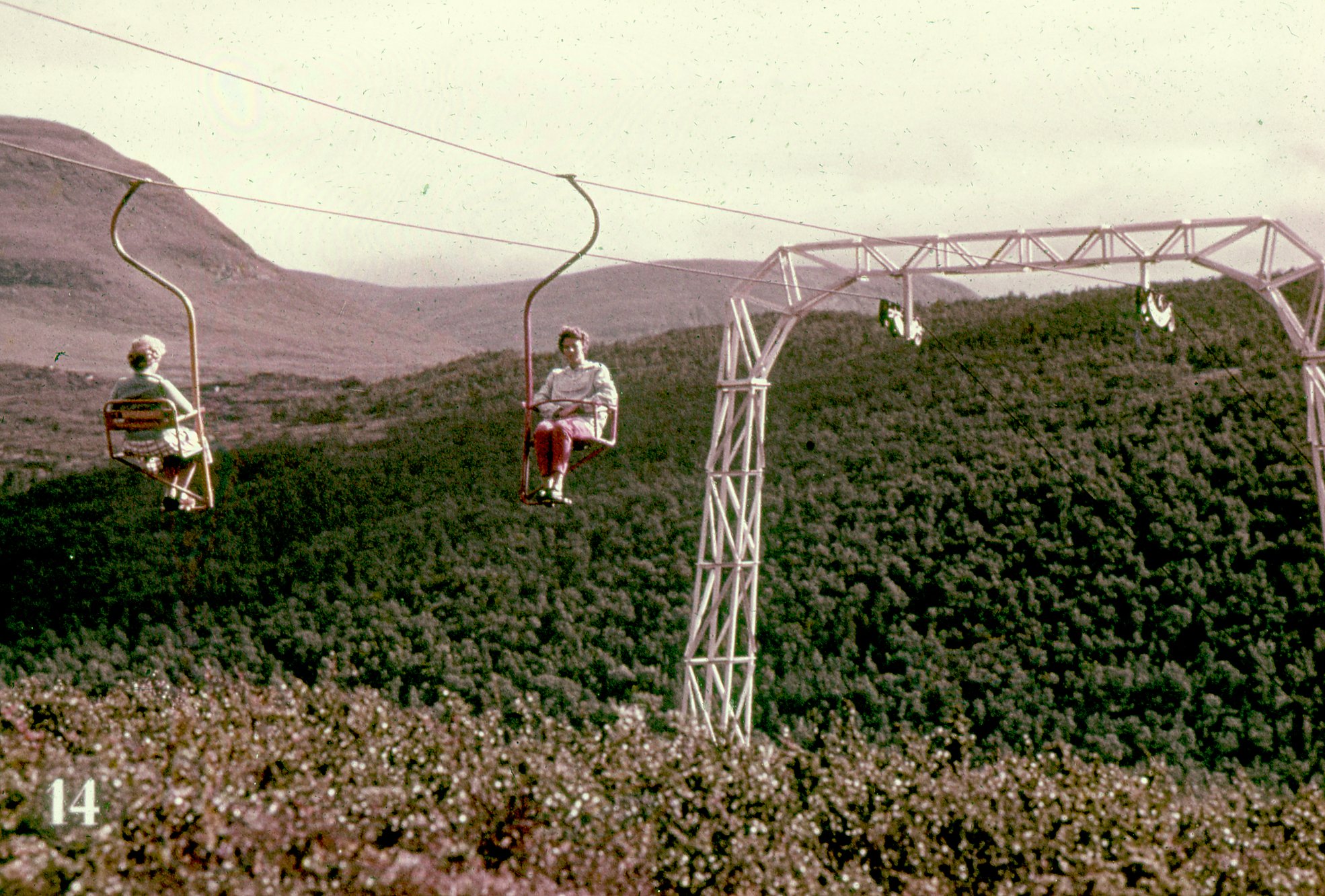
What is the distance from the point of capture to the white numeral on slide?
6.93 metres

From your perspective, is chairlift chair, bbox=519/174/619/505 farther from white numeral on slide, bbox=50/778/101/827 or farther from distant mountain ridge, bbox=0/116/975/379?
distant mountain ridge, bbox=0/116/975/379

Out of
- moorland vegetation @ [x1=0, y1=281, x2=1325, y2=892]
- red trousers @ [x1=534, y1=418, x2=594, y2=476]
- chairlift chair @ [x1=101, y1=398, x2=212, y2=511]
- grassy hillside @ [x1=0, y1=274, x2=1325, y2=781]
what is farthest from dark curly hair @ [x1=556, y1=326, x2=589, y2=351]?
grassy hillside @ [x1=0, y1=274, x2=1325, y2=781]

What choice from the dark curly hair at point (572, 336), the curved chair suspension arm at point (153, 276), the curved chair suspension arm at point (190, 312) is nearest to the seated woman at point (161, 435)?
the curved chair suspension arm at point (190, 312)

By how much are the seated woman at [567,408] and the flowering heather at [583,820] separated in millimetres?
1946

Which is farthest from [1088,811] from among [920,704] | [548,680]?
[548,680]

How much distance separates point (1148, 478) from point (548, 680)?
39.2 feet

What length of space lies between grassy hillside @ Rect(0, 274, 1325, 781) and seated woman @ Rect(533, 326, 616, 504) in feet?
33.2

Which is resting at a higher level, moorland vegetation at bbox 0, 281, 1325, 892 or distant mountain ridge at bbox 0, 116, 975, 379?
distant mountain ridge at bbox 0, 116, 975, 379

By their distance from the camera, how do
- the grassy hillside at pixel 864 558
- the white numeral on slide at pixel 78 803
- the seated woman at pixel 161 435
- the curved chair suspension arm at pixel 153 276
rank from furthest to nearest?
the grassy hillside at pixel 864 558
the seated woman at pixel 161 435
the curved chair suspension arm at pixel 153 276
the white numeral on slide at pixel 78 803

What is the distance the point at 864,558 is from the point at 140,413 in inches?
702

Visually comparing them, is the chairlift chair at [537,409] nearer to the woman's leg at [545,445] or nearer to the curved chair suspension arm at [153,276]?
the woman's leg at [545,445]

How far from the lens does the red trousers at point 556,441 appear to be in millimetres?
10500

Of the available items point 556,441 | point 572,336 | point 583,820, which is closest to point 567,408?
point 556,441

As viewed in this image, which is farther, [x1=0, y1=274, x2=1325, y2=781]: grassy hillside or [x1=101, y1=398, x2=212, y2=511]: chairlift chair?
[x1=0, y1=274, x2=1325, y2=781]: grassy hillside
